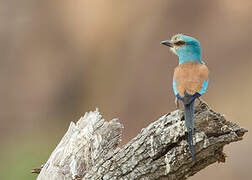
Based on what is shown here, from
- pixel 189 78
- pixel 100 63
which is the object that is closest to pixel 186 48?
pixel 189 78

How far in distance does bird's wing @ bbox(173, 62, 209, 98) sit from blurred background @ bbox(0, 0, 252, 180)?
5.42 m

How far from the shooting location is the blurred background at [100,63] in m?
10.6

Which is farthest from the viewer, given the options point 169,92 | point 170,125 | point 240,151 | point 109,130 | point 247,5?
point 169,92

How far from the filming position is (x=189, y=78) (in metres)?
4.51

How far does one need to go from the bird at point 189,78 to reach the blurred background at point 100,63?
197 inches

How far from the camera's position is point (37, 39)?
40.7ft

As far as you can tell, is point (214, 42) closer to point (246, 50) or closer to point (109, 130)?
point (246, 50)

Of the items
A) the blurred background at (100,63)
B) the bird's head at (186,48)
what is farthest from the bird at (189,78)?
the blurred background at (100,63)

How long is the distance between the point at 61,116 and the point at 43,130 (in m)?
0.47

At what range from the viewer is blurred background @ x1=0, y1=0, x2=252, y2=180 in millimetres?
10562

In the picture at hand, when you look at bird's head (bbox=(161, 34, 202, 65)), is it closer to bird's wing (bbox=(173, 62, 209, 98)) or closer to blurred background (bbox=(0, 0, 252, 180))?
bird's wing (bbox=(173, 62, 209, 98))

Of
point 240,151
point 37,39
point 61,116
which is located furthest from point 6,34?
point 240,151

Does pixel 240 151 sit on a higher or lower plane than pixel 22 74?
lower

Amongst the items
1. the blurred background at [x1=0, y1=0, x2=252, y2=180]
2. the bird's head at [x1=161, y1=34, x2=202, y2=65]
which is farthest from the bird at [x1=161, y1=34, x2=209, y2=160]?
the blurred background at [x1=0, y1=0, x2=252, y2=180]
